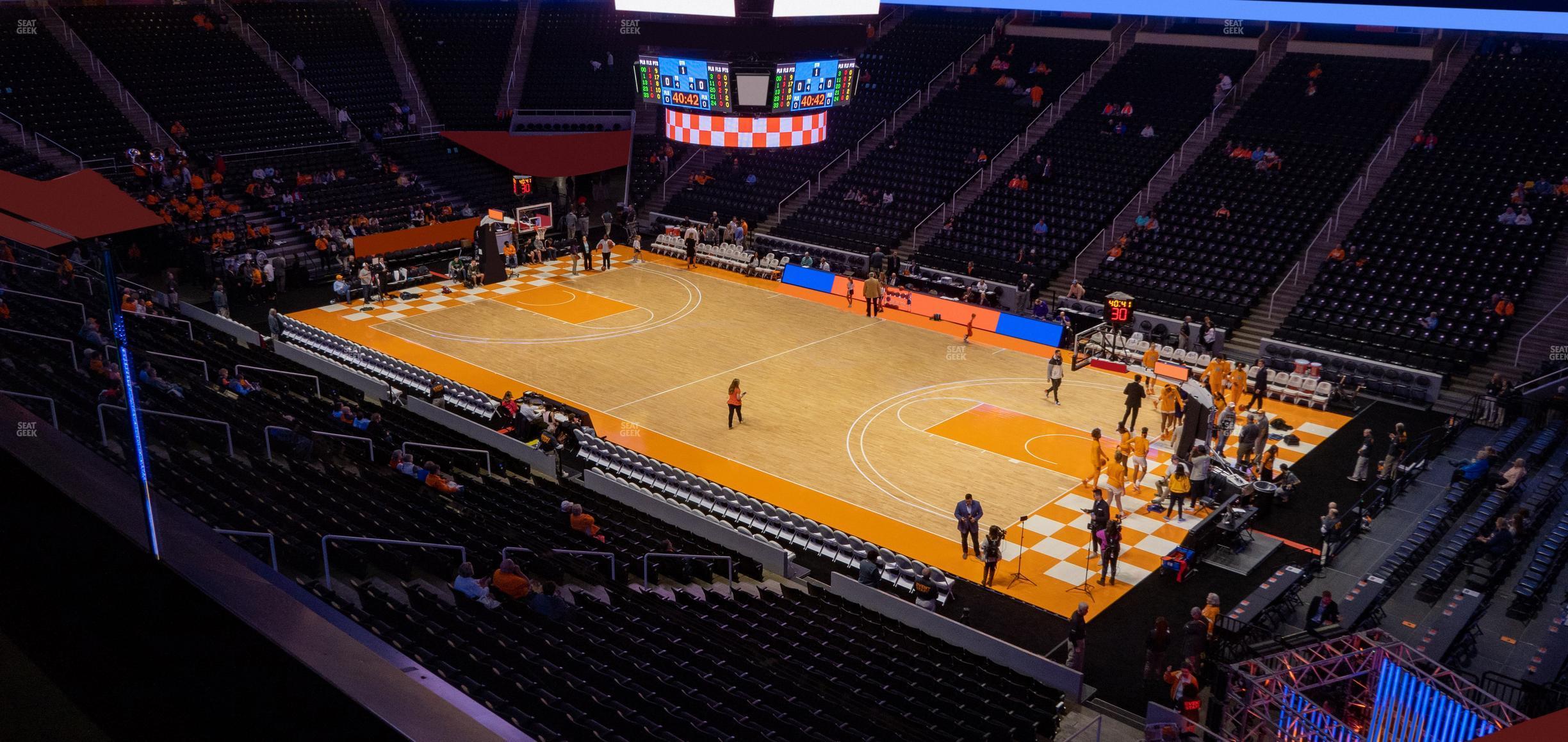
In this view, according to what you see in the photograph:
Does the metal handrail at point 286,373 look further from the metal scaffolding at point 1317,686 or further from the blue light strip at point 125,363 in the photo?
the metal scaffolding at point 1317,686

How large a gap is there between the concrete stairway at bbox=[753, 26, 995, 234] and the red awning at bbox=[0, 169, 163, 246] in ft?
67.2

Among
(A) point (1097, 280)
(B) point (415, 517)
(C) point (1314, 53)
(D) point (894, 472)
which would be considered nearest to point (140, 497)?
(B) point (415, 517)

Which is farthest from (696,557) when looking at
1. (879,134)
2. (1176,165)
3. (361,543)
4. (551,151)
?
(879,134)

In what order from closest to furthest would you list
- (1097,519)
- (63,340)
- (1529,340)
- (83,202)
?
(63,340) → (1097,519) → (1529,340) → (83,202)

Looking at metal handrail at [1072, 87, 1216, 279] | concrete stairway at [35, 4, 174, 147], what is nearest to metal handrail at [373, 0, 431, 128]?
concrete stairway at [35, 4, 174, 147]

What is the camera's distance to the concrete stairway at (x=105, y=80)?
38.3 meters

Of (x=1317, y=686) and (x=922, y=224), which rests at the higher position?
(x=922, y=224)

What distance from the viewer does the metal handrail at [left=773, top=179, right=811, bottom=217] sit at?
42.8 metres

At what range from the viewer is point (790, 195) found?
142 ft

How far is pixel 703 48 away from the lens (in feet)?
63.6

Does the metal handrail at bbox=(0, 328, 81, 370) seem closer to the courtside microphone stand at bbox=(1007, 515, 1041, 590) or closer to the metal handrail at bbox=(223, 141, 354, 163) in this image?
the courtside microphone stand at bbox=(1007, 515, 1041, 590)

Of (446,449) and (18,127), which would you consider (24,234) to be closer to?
(446,449)

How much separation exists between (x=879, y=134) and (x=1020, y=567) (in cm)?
2976

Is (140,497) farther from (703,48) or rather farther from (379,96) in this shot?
(379,96)
